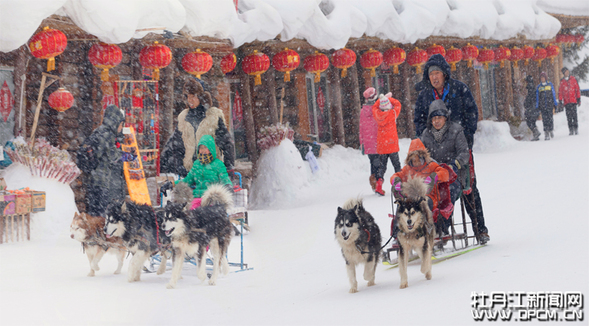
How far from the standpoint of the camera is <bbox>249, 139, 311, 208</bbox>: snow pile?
1099cm

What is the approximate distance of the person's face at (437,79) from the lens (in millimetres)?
5910

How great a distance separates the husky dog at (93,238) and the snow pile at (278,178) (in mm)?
5016

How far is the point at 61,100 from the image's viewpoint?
9141mm

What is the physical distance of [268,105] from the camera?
41.5ft

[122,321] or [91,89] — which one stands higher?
[91,89]

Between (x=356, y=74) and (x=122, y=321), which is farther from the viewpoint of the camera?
(x=356, y=74)

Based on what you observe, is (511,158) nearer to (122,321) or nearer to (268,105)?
(268,105)

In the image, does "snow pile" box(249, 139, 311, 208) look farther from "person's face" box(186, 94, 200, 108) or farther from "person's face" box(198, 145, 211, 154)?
"person's face" box(198, 145, 211, 154)

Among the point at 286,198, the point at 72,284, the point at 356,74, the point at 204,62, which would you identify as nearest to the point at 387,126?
the point at 286,198

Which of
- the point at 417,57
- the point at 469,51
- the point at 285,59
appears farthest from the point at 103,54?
the point at 469,51

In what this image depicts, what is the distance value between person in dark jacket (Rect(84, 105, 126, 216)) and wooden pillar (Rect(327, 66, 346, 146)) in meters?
7.94

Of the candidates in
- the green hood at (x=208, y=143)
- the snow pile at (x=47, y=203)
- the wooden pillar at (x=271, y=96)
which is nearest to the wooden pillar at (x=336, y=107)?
the wooden pillar at (x=271, y=96)

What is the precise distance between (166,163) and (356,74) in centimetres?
801

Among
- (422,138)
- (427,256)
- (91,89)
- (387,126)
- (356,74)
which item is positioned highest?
(356,74)
